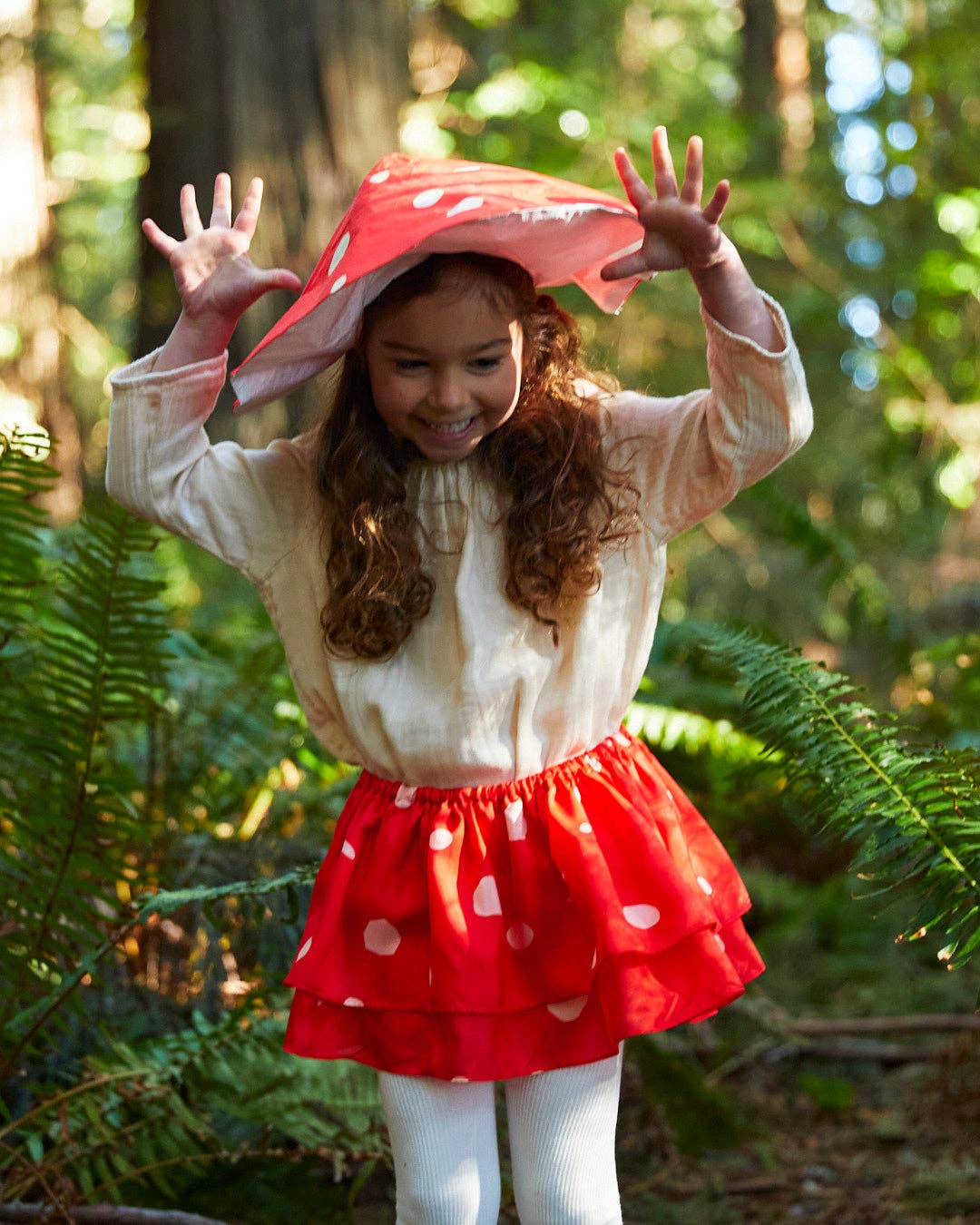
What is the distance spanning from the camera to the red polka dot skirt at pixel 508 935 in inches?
70.8

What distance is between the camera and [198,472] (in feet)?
6.34

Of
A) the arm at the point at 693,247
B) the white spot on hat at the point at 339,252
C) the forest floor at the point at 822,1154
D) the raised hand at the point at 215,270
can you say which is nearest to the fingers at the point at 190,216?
the raised hand at the point at 215,270

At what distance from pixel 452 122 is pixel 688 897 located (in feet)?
16.5

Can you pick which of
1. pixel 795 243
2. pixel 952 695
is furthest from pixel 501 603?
pixel 795 243

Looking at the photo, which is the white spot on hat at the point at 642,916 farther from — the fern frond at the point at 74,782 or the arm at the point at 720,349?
the fern frond at the point at 74,782

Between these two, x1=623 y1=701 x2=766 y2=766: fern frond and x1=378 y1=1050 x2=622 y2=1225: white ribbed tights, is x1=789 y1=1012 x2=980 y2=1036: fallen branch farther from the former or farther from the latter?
x1=378 y1=1050 x2=622 y2=1225: white ribbed tights

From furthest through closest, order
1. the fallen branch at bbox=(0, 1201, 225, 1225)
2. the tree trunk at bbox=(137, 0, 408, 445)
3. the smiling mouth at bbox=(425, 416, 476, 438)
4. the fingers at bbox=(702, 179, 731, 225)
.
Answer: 1. the tree trunk at bbox=(137, 0, 408, 445)
2. the fallen branch at bbox=(0, 1201, 225, 1225)
3. the smiling mouth at bbox=(425, 416, 476, 438)
4. the fingers at bbox=(702, 179, 731, 225)

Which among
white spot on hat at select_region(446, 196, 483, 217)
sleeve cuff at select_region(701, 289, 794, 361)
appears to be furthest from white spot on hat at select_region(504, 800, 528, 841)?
white spot on hat at select_region(446, 196, 483, 217)

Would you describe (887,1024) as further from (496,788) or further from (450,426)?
(450,426)

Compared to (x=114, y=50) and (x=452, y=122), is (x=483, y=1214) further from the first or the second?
(x=114, y=50)

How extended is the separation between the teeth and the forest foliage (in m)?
0.54

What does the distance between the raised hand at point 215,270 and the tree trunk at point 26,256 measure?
5533mm

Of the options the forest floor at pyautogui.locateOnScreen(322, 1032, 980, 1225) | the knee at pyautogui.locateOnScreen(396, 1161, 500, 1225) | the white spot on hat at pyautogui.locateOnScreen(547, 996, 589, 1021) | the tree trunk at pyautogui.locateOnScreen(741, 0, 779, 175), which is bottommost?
the forest floor at pyautogui.locateOnScreen(322, 1032, 980, 1225)

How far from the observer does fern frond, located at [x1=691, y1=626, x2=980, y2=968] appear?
1.87m
